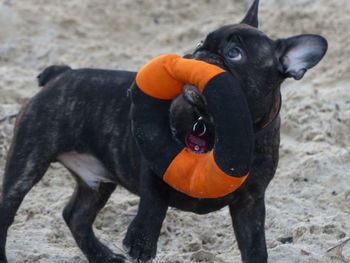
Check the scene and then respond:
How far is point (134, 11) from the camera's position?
9.98m

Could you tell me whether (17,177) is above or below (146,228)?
below

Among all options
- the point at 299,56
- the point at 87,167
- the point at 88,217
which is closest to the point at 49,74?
the point at 87,167

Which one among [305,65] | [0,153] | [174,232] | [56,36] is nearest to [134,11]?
[56,36]

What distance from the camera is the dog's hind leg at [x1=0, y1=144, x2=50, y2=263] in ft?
17.7

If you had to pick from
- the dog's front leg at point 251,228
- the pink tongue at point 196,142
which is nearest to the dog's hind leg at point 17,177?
the pink tongue at point 196,142

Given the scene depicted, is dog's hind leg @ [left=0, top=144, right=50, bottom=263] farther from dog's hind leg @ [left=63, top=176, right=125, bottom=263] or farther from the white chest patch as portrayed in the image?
dog's hind leg @ [left=63, top=176, right=125, bottom=263]

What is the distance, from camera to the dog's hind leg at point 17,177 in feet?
17.7

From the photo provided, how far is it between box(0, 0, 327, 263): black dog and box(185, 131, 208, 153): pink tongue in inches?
1.6

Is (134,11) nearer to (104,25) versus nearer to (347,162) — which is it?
(104,25)

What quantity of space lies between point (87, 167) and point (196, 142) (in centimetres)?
114

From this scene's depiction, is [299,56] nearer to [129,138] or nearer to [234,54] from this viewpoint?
[234,54]

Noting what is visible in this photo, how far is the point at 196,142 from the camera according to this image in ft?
15.3

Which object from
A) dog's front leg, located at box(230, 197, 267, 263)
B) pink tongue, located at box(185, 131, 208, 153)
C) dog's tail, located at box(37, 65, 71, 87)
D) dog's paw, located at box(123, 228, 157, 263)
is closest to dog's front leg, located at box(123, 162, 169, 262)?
dog's paw, located at box(123, 228, 157, 263)

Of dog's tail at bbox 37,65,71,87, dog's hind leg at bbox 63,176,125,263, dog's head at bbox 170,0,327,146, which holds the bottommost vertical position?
dog's hind leg at bbox 63,176,125,263
